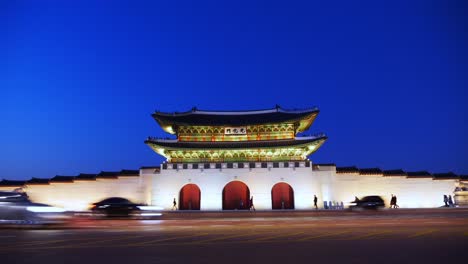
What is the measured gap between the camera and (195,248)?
21.1ft

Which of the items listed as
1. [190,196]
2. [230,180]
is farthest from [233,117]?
[190,196]

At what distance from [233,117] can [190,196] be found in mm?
9916

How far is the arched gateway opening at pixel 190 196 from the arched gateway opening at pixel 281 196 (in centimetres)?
788

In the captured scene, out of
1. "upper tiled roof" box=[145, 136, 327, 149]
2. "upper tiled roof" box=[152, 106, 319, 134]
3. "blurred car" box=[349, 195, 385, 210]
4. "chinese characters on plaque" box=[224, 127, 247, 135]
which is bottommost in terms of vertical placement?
"blurred car" box=[349, 195, 385, 210]

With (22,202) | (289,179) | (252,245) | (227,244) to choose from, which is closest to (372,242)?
(252,245)

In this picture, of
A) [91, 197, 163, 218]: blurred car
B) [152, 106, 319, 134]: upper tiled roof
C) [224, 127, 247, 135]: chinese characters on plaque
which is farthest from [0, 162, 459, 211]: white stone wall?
[91, 197, 163, 218]: blurred car

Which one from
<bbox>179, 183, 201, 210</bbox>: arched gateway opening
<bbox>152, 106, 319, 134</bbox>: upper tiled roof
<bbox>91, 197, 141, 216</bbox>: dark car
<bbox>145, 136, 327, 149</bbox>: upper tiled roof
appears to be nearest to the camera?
<bbox>91, 197, 141, 216</bbox>: dark car

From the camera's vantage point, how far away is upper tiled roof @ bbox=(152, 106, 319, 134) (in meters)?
33.6

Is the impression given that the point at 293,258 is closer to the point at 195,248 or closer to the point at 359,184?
the point at 195,248

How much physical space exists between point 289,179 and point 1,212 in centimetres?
2417

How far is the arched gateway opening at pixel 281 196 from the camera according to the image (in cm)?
3281

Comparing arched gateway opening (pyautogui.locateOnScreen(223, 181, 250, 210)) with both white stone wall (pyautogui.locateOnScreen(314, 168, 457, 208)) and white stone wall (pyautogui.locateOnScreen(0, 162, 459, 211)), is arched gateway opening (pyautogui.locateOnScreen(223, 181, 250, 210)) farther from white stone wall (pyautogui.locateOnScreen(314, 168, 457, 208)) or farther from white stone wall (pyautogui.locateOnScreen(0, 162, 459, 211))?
white stone wall (pyautogui.locateOnScreen(314, 168, 457, 208))

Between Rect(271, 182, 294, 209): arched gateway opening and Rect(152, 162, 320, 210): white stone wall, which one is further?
Rect(271, 182, 294, 209): arched gateway opening

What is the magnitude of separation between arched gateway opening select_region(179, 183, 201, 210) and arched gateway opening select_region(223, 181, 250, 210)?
2.95 metres
